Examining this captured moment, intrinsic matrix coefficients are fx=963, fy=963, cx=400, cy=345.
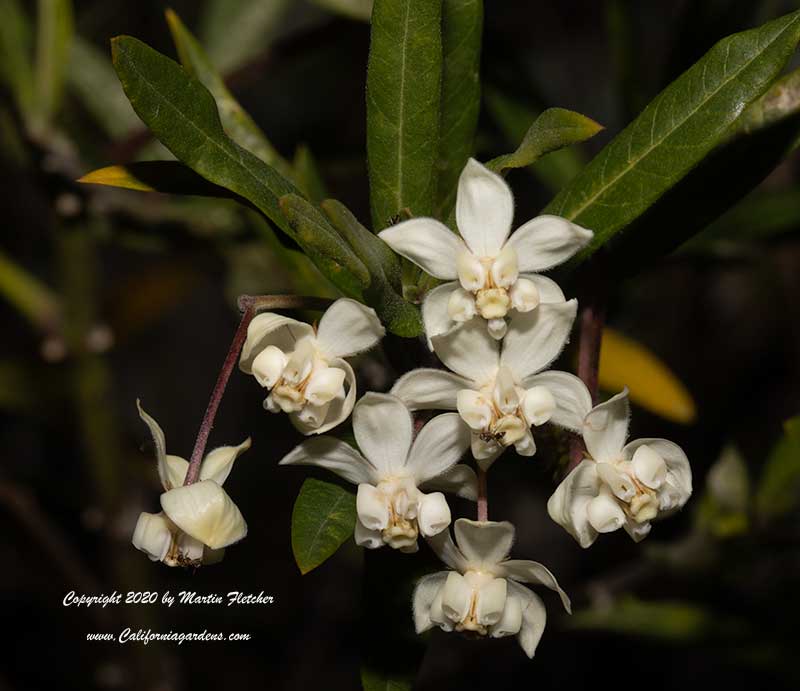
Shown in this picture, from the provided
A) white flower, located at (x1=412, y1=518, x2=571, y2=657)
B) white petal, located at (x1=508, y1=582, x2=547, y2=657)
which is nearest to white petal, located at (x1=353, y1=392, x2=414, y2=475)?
white flower, located at (x1=412, y1=518, x2=571, y2=657)

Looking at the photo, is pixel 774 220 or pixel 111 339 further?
pixel 111 339

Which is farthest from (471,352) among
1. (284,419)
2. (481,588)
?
(284,419)

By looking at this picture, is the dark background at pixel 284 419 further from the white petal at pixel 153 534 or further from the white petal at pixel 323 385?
the white petal at pixel 153 534

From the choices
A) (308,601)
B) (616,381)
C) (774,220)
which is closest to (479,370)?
(616,381)

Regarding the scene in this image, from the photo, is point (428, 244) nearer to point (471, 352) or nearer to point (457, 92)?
point (471, 352)

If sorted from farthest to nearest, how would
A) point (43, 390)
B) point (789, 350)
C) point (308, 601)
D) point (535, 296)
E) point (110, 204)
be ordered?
point (308, 601), point (789, 350), point (43, 390), point (110, 204), point (535, 296)

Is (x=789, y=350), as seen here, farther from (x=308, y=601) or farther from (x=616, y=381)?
(x=308, y=601)

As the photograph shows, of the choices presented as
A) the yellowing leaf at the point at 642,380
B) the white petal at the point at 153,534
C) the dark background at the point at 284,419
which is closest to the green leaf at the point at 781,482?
the dark background at the point at 284,419
